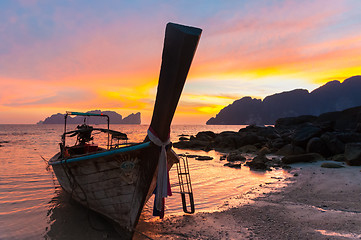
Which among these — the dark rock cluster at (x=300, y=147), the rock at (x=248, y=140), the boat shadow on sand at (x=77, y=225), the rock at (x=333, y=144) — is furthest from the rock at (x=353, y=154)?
the boat shadow on sand at (x=77, y=225)

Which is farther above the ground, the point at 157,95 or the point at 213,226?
the point at 157,95

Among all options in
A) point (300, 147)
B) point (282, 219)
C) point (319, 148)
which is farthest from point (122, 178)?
point (300, 147)

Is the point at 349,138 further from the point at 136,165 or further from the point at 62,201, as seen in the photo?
the point at 62,201

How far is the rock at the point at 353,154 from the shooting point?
14.0 metres

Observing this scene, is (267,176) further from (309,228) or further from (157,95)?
(157,95)

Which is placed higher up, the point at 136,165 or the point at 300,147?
the point at 136,165

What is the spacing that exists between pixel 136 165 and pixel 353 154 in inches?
609

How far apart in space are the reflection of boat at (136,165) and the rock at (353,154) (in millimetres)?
14390

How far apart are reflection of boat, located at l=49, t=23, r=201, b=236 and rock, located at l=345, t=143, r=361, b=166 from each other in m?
14.4

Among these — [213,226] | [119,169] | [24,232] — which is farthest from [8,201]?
[213,226]

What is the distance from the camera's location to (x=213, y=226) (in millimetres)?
6590

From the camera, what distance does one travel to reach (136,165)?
5801 millimetres

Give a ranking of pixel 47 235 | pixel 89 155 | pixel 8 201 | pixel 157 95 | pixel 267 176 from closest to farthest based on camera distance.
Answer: pixel 157 95 → pixel 89 155 → pixel 47 235 → pixel 8 201 → pixel 267 176

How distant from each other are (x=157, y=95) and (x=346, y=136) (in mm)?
23455
